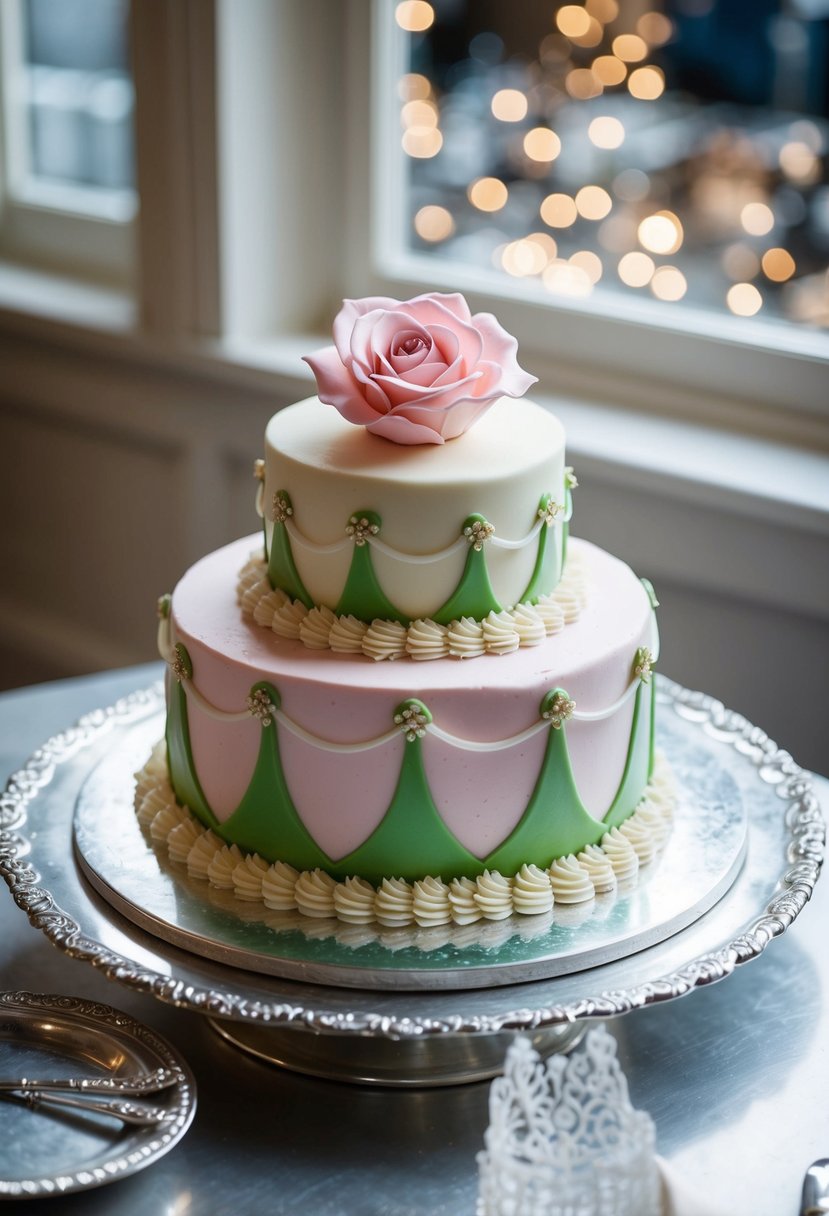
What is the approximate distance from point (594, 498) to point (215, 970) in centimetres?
116

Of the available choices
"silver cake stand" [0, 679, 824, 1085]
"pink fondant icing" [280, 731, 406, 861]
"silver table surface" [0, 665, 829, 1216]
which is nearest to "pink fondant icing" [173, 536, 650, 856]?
"pink fondant icing" [280, 731, 406, 861]

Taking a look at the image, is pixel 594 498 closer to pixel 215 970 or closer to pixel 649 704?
pixel 649 704

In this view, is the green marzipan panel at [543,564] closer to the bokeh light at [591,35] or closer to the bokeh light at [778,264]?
the bokeh light at [778,264]

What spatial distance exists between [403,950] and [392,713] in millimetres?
203

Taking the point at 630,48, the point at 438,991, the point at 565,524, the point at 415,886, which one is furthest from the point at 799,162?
the point at 438,991

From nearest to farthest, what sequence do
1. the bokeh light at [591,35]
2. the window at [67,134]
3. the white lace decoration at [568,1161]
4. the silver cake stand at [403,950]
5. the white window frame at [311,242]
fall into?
1. the white lace decoration at [568,1161]
2. the silver cake stand at [403,950]
3. the white window frame at [311,242]
4. the bokeh light at [591,35]
5. the window at [67,134]

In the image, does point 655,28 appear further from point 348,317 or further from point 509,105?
point 348,317

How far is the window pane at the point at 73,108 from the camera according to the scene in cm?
296

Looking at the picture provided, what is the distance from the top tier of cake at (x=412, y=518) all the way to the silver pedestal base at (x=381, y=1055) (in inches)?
14.9

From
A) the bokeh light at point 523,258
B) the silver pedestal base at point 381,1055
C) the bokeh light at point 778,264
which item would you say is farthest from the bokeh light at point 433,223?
the silver pedestal base at point 381,1055

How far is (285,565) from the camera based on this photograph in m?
1.39

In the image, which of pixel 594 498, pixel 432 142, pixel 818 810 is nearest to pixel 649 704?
pixel 818 810

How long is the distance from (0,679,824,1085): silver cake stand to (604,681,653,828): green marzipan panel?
0.06 m

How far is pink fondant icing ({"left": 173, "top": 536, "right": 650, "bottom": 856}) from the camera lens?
1283 millimetres
